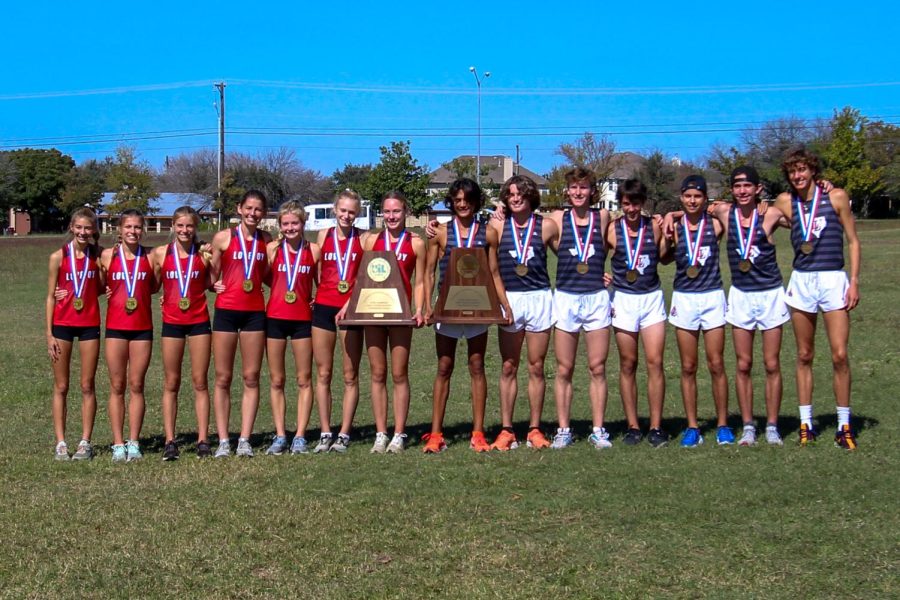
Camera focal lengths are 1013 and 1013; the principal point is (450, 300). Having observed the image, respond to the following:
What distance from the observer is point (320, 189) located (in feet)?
331

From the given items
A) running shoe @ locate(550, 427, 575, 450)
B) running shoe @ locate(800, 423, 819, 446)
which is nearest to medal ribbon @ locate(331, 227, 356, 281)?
running shoe @ locate(550, 427, 575, 450)

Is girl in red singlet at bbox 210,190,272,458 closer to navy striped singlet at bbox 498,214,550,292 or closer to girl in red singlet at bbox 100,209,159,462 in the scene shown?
girl in red singlet at bbox 100,209,159,462

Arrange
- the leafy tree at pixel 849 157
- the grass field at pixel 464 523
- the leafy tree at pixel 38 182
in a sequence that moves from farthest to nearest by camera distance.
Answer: the leafy tree at pixel 38 182 → the leafy tree at pixel 849 157 → the grass field at pixel 464 523

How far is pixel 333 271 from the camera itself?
7926 mm

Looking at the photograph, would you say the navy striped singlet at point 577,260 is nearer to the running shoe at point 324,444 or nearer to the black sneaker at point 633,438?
the black sneaker at point 633,438

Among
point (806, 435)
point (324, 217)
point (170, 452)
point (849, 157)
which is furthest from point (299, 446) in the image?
point (324, 217)

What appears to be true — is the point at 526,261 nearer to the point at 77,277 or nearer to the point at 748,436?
the point at 748,436

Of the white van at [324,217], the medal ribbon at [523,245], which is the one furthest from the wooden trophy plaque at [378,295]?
the white van at [324,217]

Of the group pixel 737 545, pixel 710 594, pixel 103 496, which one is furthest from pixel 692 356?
pixel 103 496

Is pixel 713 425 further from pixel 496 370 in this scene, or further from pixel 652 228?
pixel 496 370

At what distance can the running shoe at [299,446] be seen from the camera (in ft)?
26.2

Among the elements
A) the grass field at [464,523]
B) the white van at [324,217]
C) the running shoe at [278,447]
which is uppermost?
the white van at [324,217]

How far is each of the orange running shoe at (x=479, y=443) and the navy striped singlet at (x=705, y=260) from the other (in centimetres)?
200

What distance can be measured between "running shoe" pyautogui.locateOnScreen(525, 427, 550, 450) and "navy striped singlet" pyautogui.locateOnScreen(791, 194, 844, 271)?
7.93 feet
